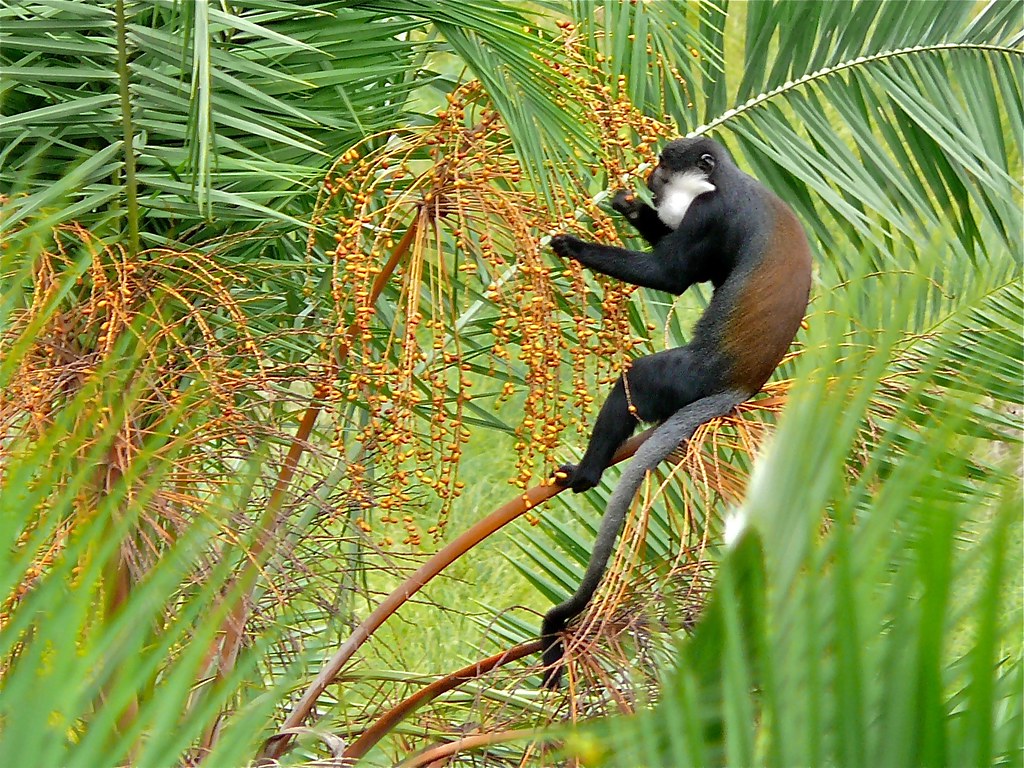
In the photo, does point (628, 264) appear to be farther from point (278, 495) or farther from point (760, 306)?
point (278, 495)

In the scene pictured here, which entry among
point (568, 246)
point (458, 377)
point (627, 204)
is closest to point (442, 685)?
point (458, 377)

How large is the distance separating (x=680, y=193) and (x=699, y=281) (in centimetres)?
18

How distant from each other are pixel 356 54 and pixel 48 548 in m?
0.99

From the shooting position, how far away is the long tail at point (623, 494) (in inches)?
63.9

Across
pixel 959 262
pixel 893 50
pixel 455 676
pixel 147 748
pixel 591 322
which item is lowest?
pixel 147 748

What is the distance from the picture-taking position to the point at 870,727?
1.56 feet

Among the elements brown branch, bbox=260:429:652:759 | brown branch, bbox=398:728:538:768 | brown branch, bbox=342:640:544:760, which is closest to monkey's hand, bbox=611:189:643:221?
brown branch, bbox=260:429:652:759

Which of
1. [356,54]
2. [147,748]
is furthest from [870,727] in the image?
[356,54]

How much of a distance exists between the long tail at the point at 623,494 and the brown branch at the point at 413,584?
4.0 inches

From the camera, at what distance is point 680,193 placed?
86.4 inches

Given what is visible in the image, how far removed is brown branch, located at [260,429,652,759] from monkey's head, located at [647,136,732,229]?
0.74 metres

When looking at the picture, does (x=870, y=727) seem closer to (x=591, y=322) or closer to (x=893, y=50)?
(x=591, y=322)

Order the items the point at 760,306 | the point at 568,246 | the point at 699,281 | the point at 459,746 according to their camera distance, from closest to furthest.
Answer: the point at 459,746 → the point at 568,246 → the point at 760,306 → the point at 699,281

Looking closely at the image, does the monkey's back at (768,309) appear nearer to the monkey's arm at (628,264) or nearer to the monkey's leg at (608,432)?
the monkey's arm at (628,264)
